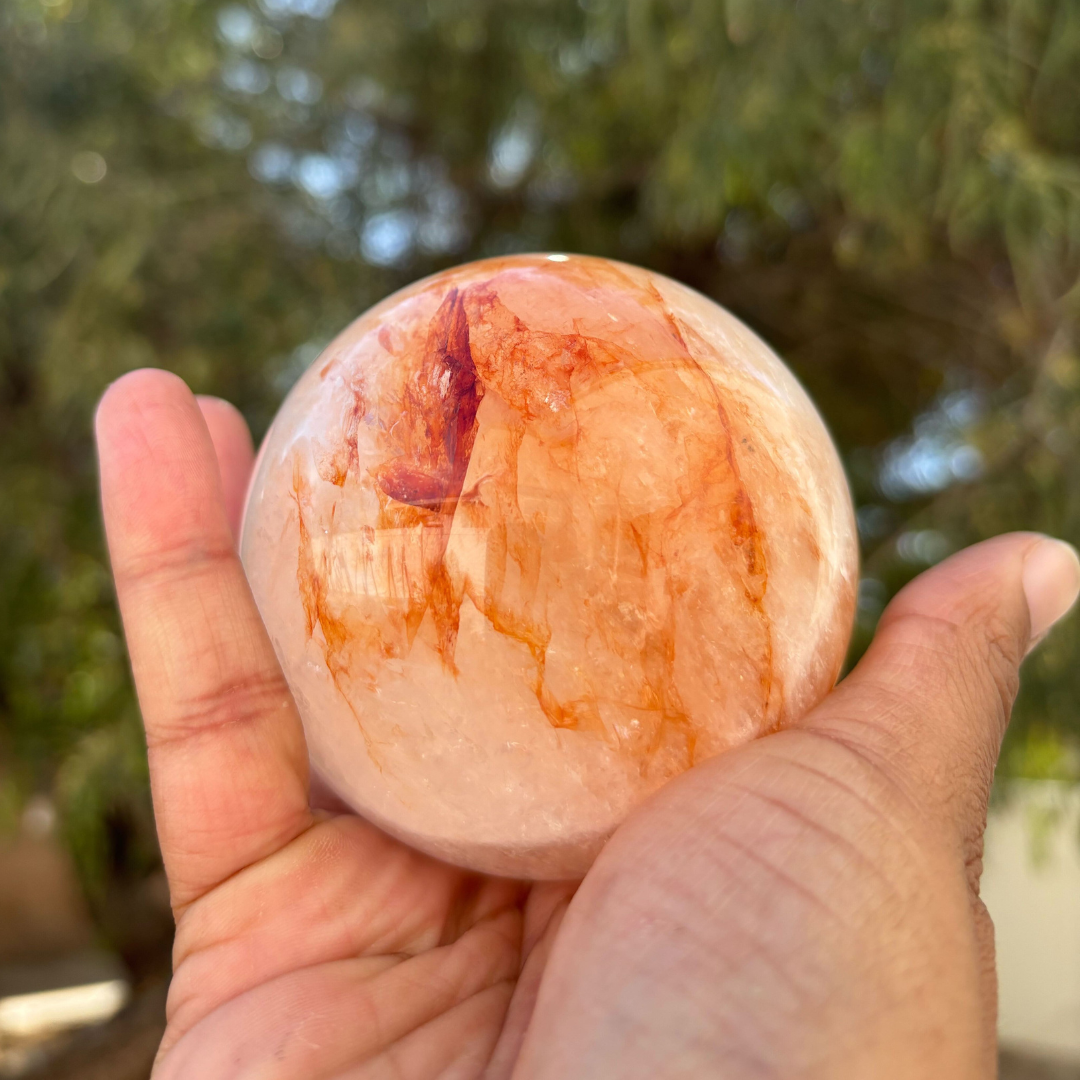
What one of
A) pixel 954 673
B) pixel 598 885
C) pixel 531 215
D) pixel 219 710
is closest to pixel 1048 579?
pixel 954 673

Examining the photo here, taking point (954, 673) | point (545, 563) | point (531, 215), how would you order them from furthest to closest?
point (531, 215)
point (954, 673)
point (545, 563)

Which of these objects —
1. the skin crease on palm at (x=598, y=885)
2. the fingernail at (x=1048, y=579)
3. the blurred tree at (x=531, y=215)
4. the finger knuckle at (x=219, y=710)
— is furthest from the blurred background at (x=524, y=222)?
the finger knuckle at (x=219, y=710)

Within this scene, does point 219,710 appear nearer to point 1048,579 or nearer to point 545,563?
point 545,563

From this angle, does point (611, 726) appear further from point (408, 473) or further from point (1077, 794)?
point (1077, 794)

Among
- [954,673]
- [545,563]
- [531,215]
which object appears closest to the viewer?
[545,563]

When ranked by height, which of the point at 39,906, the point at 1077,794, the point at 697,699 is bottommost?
the point at 39,906

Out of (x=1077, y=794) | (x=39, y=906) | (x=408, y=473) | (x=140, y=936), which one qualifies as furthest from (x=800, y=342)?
(x=39, y=906)
